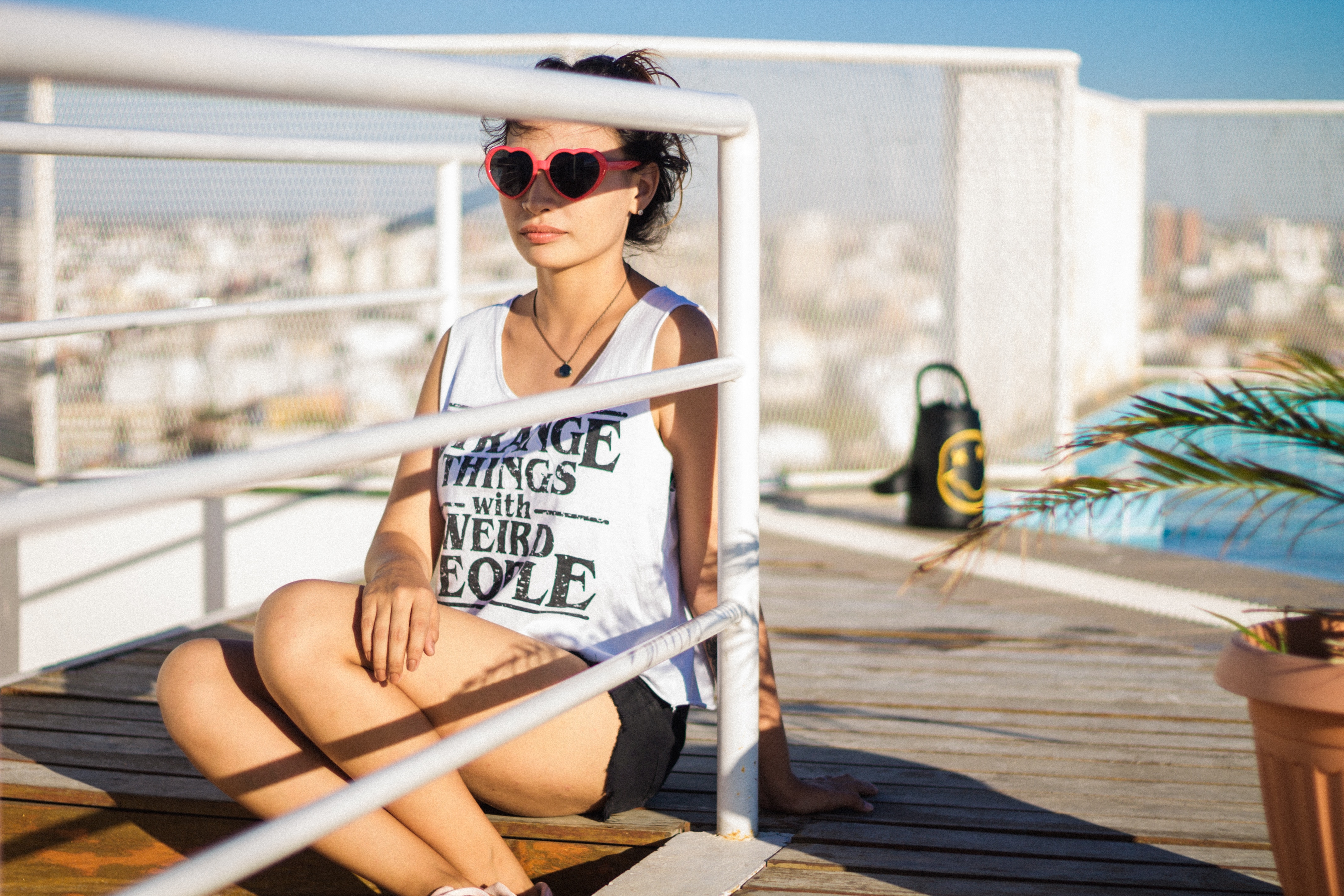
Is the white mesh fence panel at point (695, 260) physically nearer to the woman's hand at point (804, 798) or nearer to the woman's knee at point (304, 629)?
the woman's hand at point (804, 798)

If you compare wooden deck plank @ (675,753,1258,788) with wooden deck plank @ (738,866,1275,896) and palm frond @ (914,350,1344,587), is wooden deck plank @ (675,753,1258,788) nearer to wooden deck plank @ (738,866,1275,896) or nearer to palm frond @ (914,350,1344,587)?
wooden deck plank @ (738,866,1275,896)

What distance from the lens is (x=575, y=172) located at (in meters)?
1.63

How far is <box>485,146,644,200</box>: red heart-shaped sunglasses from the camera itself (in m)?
1.62

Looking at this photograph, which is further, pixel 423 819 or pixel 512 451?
pixel 512 451

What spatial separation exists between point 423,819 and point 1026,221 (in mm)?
4675

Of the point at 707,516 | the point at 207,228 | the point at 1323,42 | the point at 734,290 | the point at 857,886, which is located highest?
the point at 1323,42

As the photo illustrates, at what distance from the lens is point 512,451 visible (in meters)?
1.67

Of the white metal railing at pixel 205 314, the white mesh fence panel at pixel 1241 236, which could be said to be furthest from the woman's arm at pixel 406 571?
the white mesh fence panel at pixel 1241 236

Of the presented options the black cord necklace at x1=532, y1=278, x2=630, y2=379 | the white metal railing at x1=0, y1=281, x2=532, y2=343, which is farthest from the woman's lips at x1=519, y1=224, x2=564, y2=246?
the white metal railing at x1=0, y1=281, x2=532, y2=343

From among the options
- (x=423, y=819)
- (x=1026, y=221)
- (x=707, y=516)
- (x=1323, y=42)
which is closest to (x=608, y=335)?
(x=707, y=516)

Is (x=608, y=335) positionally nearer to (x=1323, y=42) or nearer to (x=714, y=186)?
(x=714, y=186)

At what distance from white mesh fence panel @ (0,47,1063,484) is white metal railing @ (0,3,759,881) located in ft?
11.2

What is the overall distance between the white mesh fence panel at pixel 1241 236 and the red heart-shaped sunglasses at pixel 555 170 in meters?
6.15

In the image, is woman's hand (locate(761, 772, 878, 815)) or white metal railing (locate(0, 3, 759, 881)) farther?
woman's hand (locate(761, 772, 878, 815))
